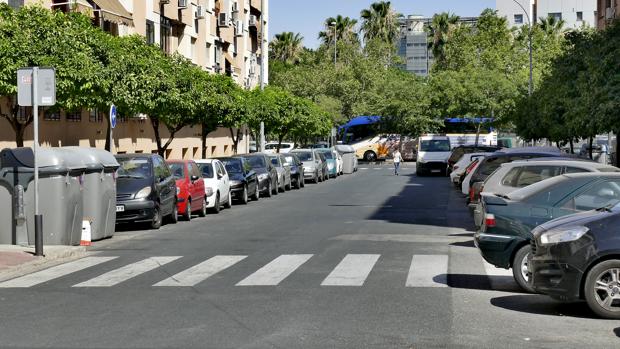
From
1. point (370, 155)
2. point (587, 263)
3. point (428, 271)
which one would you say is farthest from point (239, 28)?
point (587, 263)

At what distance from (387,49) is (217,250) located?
80.2 metres

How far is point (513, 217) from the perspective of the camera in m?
12.4

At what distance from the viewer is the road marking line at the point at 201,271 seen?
42.5 feet

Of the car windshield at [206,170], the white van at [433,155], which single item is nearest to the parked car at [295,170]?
the white van at [433,155]

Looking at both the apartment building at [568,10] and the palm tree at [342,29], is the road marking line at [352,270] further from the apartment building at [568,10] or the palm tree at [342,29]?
the apartment building at [568,10]

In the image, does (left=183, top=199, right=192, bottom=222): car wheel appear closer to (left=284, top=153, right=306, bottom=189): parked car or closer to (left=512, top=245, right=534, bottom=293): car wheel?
(left=512, top=245, right=534, bottom=293): car wheel

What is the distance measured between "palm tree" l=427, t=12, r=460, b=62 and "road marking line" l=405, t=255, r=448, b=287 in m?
86.8

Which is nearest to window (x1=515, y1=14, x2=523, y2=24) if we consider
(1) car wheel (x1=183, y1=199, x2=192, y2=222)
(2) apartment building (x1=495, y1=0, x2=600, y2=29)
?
(2) apartment building (x1=495, y1=0, x2=600, y2=29)

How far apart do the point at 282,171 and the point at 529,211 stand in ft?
92.7

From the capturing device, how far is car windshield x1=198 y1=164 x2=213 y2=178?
28541mm

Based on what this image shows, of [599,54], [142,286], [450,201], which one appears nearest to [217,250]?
[142,286]

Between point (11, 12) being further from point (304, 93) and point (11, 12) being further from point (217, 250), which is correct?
point (304, 93)

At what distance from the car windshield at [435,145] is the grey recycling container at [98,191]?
3832 centimetres

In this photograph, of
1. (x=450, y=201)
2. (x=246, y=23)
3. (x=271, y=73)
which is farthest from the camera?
(x=271, y=73)
